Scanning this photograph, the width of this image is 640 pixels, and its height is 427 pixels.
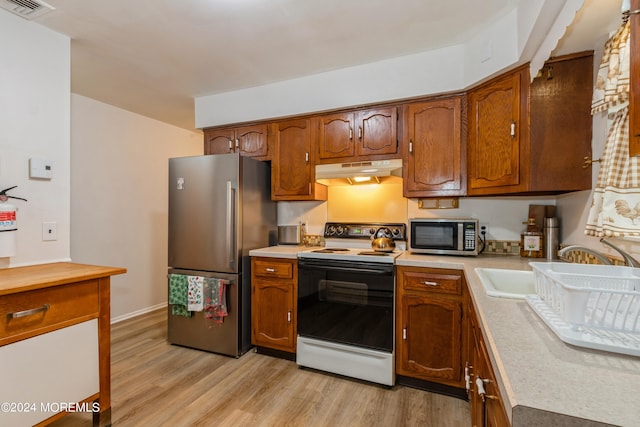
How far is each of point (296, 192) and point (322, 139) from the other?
525 mm

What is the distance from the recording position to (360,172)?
8.00 ft

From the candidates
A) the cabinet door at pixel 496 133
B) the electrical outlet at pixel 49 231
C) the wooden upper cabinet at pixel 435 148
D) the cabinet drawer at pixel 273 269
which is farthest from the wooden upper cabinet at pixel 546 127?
the electrical outlet at pixel 49 231

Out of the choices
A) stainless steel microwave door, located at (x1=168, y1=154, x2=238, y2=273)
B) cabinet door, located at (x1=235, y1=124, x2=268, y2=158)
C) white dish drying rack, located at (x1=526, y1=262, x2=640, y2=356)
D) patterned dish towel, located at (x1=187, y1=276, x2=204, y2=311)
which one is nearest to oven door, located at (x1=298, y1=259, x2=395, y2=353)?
stainless steel microwave door, located at (x1=168, y1=154, x2=238, y2=273)

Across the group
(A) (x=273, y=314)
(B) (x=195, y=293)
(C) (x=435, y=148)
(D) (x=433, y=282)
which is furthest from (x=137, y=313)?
(C) (x=435, y=148)

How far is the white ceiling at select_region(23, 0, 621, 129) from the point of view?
173cm

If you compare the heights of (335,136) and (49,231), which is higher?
(335,136)

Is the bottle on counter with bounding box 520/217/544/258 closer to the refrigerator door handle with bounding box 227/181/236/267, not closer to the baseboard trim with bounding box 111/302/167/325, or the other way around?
the refrigerator door handle with bounding box 227/181/236/267

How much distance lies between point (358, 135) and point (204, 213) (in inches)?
57.6

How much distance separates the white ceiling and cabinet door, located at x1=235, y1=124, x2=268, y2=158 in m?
0.42

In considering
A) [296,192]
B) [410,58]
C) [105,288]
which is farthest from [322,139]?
[105,288]

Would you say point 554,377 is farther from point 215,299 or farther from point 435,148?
point 215,299

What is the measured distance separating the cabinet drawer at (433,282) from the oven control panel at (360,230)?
559mm

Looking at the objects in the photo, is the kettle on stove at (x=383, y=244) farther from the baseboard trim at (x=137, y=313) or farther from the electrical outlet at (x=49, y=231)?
the baseboard trim at (x=137, y=313)

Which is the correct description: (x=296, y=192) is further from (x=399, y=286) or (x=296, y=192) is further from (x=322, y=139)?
(x=399, y=286)
